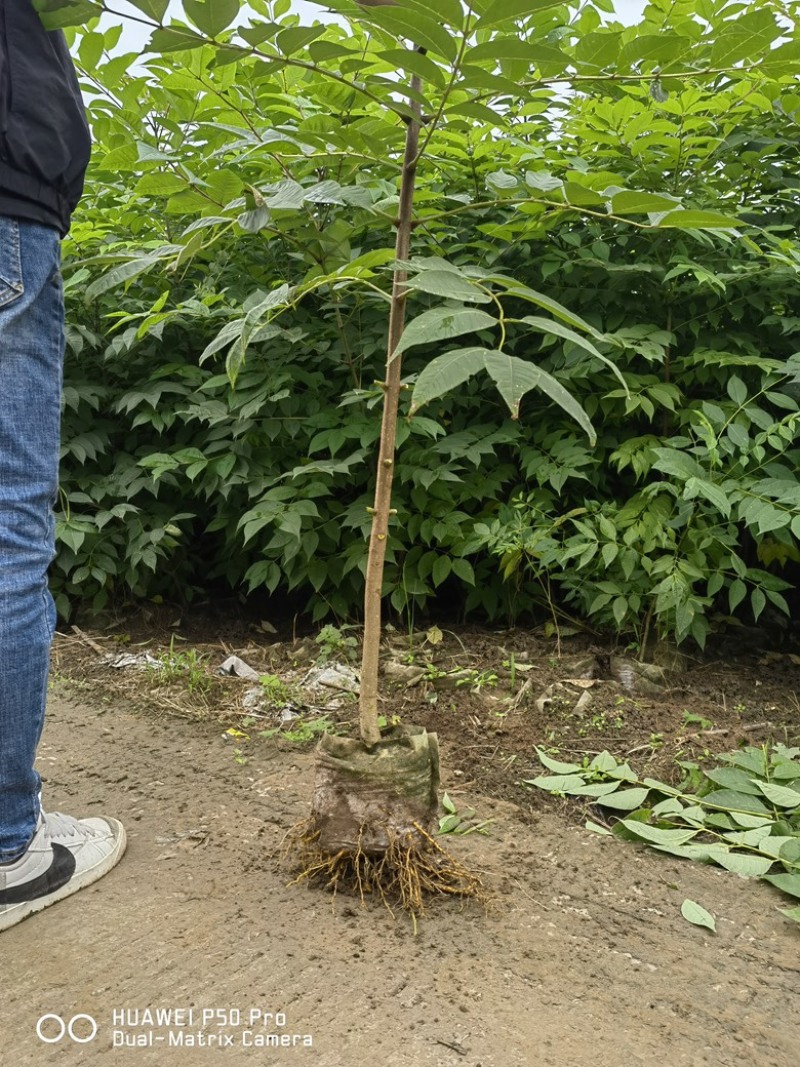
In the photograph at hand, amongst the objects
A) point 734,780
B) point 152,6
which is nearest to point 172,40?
point 152,6

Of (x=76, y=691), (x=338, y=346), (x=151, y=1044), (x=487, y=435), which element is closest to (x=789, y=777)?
(x=487, y=435)

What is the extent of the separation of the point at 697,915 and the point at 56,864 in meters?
1.28

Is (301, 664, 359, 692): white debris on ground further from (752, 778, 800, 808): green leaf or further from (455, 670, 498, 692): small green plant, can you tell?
(752, 778, 800, 808): green leaf

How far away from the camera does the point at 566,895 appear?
177cm

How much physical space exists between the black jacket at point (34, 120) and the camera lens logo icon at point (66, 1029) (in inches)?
53.7

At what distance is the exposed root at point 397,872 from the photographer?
66.5 inches

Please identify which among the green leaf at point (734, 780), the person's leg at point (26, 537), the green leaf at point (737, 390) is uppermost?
the green leaf at point (737, 390)

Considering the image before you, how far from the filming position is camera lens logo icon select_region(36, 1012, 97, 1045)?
136 centimetres

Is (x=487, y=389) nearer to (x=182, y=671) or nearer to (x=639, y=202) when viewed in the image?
(x=182, y=671)

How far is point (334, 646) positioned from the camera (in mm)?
3174

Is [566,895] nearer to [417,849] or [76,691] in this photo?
[417,849]

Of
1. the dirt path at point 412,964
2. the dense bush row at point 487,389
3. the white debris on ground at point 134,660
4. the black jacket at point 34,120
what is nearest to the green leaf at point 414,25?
the black jacket at point 34,120

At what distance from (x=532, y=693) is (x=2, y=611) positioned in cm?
170

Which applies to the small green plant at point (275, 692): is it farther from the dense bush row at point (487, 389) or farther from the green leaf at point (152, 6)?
the green leaf at point (152, 6)
